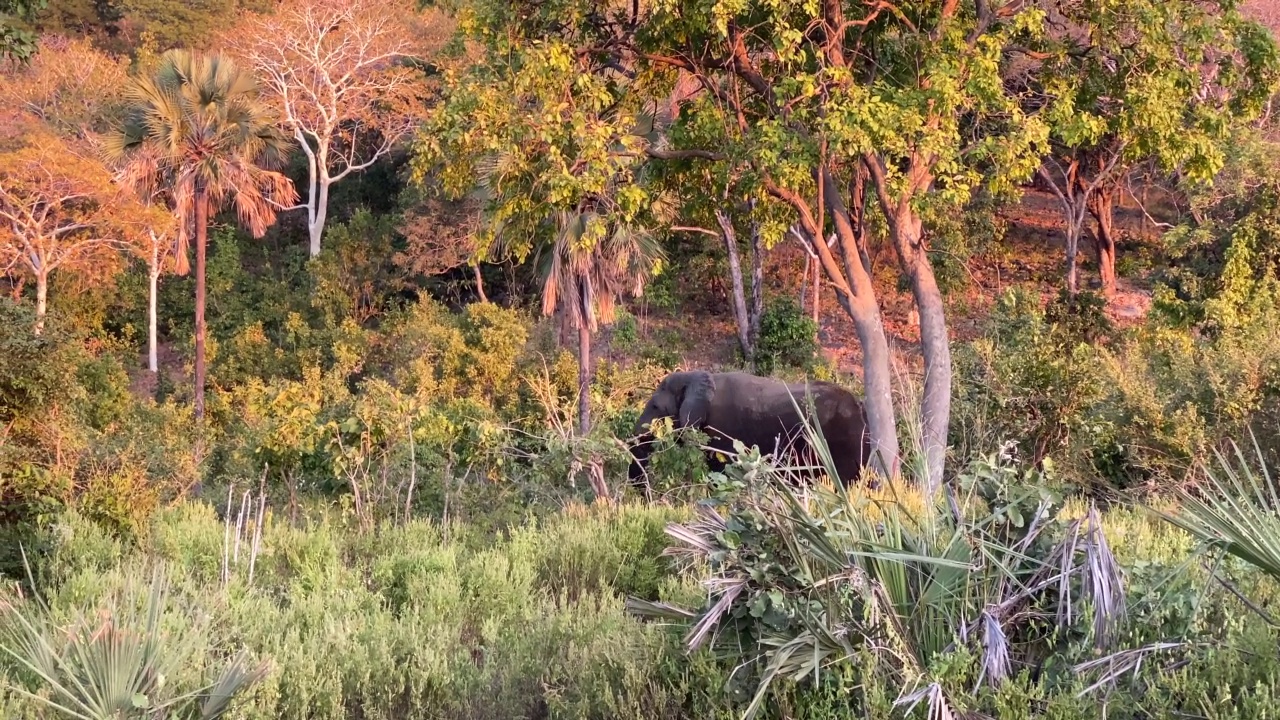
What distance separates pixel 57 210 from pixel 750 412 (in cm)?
2105

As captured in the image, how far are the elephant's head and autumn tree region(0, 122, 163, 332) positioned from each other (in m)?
17.6

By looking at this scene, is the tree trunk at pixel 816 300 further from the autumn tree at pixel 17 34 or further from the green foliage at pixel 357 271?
the autumn tree at pixel 17 34

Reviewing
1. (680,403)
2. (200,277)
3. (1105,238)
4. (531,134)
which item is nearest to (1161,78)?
(531,134)

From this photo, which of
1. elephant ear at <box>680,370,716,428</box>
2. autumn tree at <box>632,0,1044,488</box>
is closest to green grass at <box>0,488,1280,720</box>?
autumn tree at <box>632,0,1044,488</box>

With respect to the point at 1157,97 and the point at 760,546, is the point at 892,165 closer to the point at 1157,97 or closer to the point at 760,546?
the point at 1157,97

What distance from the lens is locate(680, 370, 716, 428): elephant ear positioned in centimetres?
1303

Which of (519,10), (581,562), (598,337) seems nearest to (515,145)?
(519,10)

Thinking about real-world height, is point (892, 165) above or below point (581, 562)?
above

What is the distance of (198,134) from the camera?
2058 centimetres

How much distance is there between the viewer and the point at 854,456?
13.2 meters

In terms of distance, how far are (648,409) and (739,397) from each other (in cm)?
114

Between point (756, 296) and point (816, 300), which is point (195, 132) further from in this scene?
point (816, 300)

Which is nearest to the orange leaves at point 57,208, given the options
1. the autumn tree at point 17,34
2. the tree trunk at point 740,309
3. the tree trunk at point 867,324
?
the tree trunk at point 740,309

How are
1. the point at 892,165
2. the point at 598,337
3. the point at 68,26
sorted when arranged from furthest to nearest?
the point at 68,26 < the point at 598,337 < the point at 892,165
